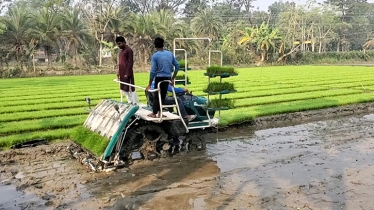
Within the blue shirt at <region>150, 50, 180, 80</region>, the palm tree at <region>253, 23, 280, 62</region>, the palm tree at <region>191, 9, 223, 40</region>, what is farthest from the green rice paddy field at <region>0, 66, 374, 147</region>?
the palm tree at <region>191, 9, 223, 40</region>

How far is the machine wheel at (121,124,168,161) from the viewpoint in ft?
26.5

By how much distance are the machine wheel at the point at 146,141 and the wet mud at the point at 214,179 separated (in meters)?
0.26

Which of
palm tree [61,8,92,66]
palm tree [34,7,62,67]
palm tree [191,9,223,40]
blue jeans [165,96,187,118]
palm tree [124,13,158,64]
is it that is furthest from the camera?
palm tree [191,9,223,40]

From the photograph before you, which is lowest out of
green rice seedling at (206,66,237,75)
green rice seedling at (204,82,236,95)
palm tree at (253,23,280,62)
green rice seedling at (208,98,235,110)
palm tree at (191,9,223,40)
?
green rice seedling at (208,98,235,110)

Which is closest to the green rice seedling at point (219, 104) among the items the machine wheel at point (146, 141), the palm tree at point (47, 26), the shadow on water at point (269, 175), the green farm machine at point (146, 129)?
the green farm machine at point (146, 129)

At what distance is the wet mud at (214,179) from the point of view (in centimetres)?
614

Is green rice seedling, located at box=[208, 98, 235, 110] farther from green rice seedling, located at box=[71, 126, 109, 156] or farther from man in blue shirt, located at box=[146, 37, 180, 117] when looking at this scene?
green rice seedling, located at box=[71, 126, 109, 156]

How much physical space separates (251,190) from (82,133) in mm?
4162

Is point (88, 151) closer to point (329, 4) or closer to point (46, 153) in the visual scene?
point (46, 153)

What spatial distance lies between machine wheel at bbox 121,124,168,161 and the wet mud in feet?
0.84

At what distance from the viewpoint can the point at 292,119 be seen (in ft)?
45.1

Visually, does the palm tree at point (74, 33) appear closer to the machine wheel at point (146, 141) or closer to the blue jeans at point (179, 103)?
the blue jeans at point (179, 103)

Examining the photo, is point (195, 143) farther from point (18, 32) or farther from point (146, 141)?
point (18, 32)

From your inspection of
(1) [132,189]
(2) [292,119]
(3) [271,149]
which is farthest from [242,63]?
(1) [132,189]
